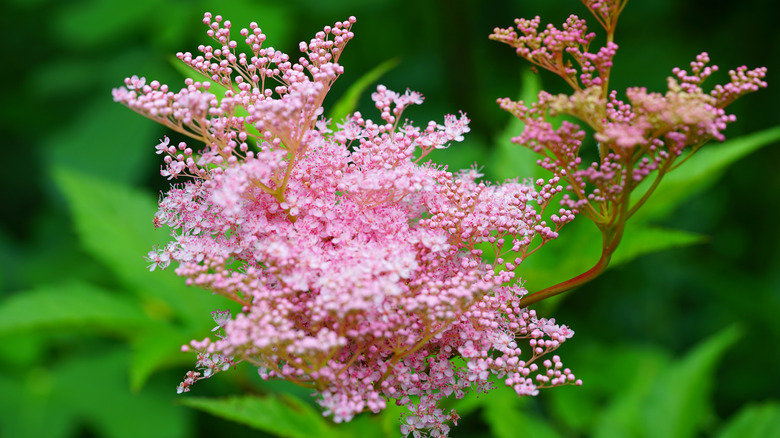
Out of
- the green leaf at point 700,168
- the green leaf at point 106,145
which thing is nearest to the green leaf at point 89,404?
the green leaf at point 106,145

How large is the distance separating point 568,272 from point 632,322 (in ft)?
8.28

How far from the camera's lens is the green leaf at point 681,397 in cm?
269

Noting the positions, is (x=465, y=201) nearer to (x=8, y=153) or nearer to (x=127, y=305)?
(x=127, y=305)

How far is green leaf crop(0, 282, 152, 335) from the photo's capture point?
257cm

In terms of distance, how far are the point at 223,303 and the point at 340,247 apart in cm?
140

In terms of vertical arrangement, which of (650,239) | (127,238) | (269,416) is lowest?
(269,416)

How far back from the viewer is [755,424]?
270cm

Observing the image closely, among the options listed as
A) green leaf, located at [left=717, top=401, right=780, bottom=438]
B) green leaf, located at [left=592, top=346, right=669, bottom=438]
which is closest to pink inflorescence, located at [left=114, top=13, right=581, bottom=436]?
green leaf, located at [left=717, top=401, right=780, bottom=438]

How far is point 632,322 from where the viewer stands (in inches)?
178

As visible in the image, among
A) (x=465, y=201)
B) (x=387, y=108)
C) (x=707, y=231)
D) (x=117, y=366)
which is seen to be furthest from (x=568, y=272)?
(x=707, y=231)

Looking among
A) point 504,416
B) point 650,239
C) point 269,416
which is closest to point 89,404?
point 269,416

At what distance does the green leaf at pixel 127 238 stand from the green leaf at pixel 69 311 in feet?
0.38

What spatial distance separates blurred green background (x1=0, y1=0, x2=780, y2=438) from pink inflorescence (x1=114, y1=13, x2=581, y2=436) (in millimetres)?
625

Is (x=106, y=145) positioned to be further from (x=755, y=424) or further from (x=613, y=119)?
(x=755, y=424)
